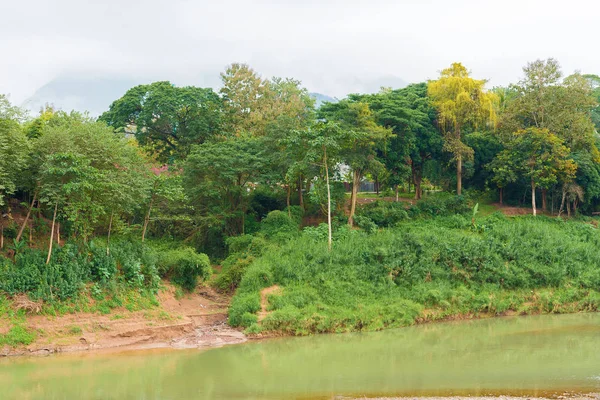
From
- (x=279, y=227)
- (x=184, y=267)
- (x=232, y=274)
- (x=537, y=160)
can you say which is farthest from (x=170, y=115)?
(x=537, y=160)

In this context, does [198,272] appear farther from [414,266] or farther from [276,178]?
[414,266]

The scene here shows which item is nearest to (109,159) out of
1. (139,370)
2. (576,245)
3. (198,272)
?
(198,272)

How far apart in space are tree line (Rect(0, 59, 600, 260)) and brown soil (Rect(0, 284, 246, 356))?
3286 millimetres

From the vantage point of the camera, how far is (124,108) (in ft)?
122

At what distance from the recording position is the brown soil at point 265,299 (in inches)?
854

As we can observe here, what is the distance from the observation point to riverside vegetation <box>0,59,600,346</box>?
20859 millimetres

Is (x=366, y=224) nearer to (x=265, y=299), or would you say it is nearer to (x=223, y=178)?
(x=223, y=178)

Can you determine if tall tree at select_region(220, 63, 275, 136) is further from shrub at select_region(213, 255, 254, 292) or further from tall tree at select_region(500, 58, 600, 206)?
tall tree at select_region(500, 58, 600, 206)

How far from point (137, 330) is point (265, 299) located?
15.8ft

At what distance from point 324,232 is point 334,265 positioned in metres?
3.09

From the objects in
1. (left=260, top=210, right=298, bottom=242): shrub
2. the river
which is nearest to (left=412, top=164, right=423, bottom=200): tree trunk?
(left=260, top=210, right=298, bottom=242): shrub

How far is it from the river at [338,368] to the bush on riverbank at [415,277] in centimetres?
135

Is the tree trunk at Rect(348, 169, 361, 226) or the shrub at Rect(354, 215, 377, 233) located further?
the tree trunk at Rect(348, 169, 361, 226)

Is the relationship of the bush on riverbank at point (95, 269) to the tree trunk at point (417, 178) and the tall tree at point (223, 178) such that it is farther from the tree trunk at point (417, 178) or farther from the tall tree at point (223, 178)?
the tree trunk at point (417, 178)
